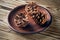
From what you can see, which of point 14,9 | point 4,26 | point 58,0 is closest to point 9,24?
point 4,26

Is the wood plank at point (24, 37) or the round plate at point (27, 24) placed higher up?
the round plate at point (27, 24)

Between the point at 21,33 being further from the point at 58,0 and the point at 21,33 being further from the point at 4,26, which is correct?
the point at 58,0

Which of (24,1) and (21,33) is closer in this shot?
(21,33)

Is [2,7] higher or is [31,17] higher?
[2,7]

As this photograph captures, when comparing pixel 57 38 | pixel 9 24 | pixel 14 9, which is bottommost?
pixel 57 38

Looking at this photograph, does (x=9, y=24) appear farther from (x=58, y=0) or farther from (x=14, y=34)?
(x=58, y=0)

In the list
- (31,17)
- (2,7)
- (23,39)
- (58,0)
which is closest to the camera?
(23,39)

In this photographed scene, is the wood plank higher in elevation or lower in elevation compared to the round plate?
lower

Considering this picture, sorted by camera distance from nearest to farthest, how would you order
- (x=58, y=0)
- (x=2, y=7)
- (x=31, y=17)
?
(x=31, y=17), (x=2, y=7), (x=58, y=0)
